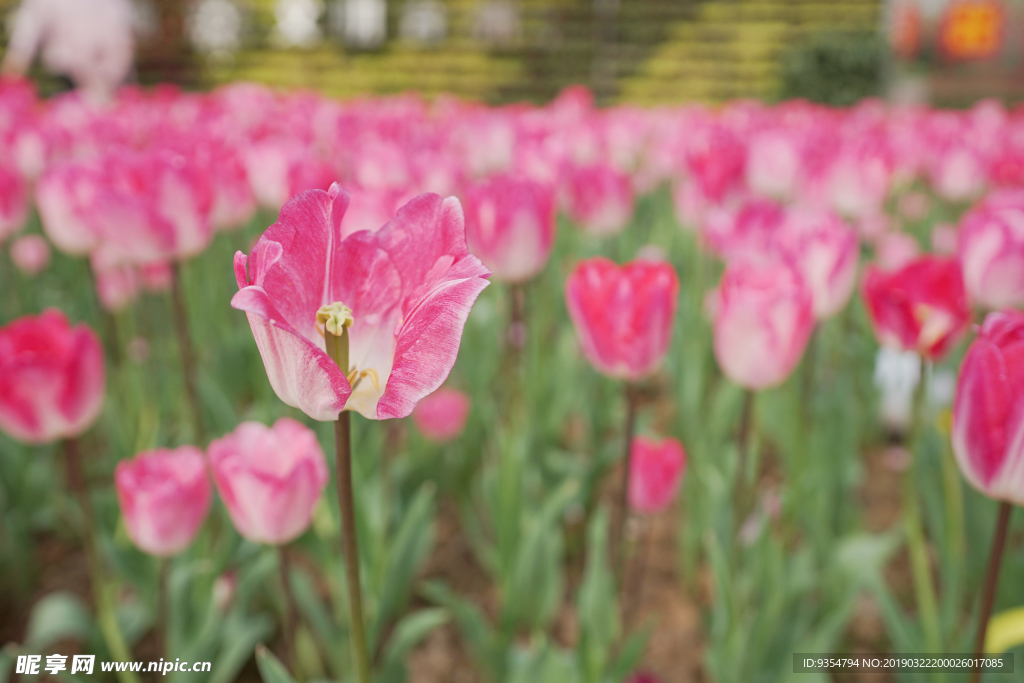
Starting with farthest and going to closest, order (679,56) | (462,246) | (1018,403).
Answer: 1. (679,56)
2. (1018,403)
3. (462,246)

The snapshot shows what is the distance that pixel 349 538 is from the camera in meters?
0.55

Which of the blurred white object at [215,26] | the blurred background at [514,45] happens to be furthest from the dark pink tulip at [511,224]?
the blurred white object at [215,26]

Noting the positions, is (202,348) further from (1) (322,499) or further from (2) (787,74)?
(2) (787,74)

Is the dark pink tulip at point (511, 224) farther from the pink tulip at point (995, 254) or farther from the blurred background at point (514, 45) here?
the blurred background at point (514, 45)

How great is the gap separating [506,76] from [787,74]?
16.5ft

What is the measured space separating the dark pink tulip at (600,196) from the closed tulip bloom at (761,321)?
2.96ft

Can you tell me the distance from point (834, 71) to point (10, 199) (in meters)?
12.7

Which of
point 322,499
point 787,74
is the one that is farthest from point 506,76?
point 322,499

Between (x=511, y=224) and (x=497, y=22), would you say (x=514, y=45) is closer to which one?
(x=497, y=22)

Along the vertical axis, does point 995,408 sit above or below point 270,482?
above

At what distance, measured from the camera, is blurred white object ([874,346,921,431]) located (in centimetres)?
185

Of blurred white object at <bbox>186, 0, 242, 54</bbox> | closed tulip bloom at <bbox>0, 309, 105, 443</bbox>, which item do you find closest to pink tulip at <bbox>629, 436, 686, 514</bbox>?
closed tulip bloom at <bbox>0, 309, 105, 443</bbox>

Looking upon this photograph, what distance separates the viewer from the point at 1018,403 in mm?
609

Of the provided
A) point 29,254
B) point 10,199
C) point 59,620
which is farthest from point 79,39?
point 59,620
